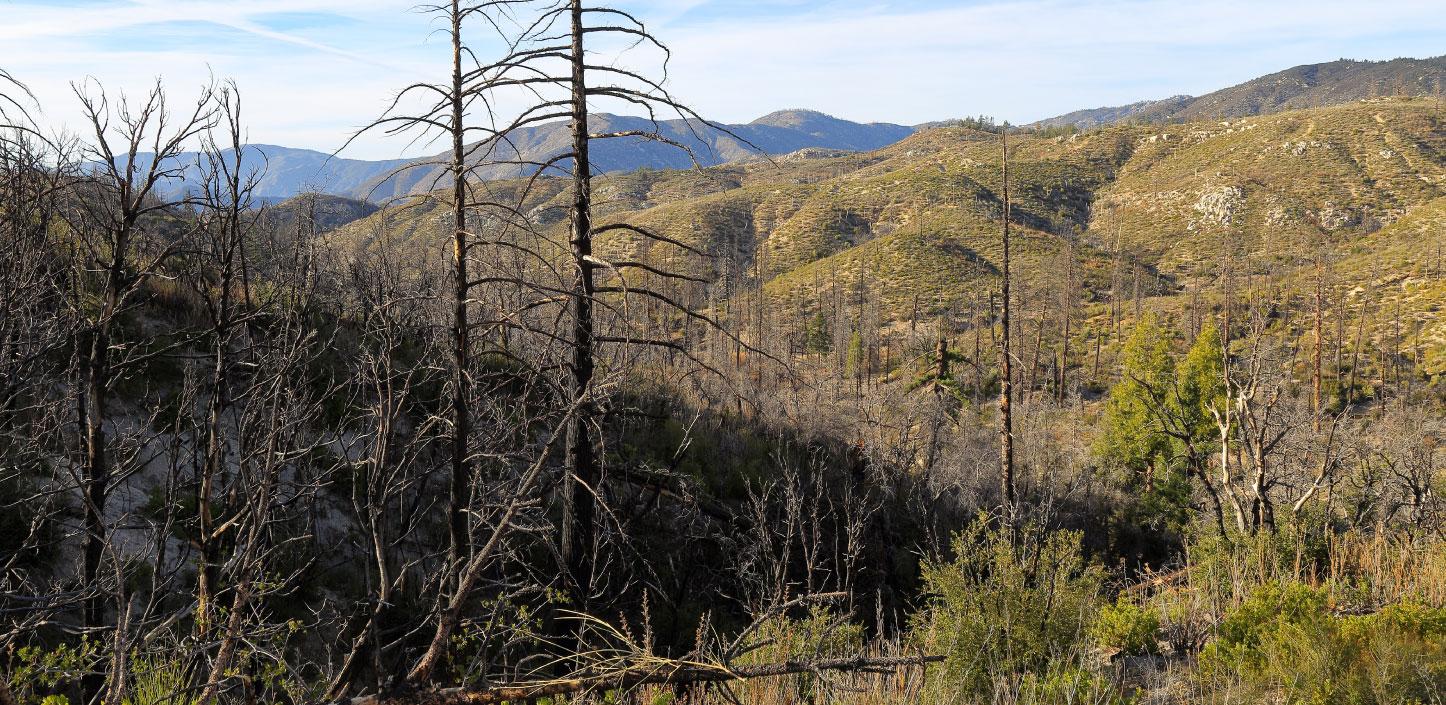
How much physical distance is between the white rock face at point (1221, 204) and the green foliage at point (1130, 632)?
3770 inches

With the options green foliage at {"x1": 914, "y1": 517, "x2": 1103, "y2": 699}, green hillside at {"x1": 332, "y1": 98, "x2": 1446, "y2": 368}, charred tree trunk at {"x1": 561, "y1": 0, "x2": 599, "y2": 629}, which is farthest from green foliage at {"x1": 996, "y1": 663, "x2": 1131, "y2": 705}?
green hillside at {"x1": 332, "y1": 98, "x2": 1446, "y2": 368}

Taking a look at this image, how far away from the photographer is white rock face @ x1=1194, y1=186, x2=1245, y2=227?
84.5 metres

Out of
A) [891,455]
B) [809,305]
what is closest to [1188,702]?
[891,455]

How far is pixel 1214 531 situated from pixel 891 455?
37.5 ft

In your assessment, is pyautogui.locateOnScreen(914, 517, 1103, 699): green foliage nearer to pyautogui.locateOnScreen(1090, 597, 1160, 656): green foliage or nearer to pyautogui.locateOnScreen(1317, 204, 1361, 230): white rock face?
pyautogui.locateOnScreen(1090, 597, 1160, 656): green foliage

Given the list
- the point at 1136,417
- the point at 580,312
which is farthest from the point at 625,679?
the point at 1136,417

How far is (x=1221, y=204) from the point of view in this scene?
284ft

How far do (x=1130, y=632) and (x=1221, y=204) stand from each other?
101 metres

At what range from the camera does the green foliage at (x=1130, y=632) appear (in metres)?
5.84

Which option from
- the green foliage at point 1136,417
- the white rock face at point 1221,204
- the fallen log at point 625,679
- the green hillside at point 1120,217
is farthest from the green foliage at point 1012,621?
the white rock face at point 1221,204

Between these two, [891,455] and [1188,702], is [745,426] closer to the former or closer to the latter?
[891,455]

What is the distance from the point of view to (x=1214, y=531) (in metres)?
9.22

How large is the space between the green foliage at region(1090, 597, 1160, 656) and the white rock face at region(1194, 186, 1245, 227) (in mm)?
95765

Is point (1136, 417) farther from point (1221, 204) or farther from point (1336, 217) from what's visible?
point (1336, 217)
